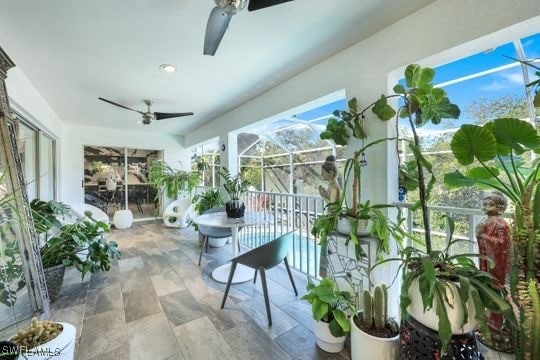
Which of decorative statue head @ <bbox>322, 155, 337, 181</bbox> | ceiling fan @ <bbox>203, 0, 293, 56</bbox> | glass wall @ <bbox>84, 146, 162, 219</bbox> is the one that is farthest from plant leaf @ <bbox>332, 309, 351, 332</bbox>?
glass wall @ <bbox>84, 146, 162, 219</bbox>

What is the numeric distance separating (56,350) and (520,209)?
7.79 feet

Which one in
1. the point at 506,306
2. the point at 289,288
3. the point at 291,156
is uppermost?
the point at 291,156

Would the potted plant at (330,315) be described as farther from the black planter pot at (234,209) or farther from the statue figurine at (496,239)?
the black planter pot at (234,209)

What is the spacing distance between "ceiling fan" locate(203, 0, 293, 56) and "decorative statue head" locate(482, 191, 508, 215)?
4.83 feet

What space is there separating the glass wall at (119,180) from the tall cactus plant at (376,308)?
6119mm

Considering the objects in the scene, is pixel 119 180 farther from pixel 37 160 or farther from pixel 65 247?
pixel 65 247

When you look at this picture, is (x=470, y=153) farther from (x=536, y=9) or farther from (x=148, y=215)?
(x=148, y=215)

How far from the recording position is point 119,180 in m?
5.87

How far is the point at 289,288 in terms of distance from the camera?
97.7 inches

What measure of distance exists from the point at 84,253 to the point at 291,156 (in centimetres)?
448

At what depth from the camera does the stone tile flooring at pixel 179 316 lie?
1605mm

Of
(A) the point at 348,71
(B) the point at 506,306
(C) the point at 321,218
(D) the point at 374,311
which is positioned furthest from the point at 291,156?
(B) the point at 506,306

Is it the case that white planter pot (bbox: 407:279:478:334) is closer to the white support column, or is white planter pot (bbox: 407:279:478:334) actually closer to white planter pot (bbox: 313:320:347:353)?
white planter pot (bbox: 313:320:347:353)

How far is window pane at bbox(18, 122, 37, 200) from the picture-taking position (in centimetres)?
297
